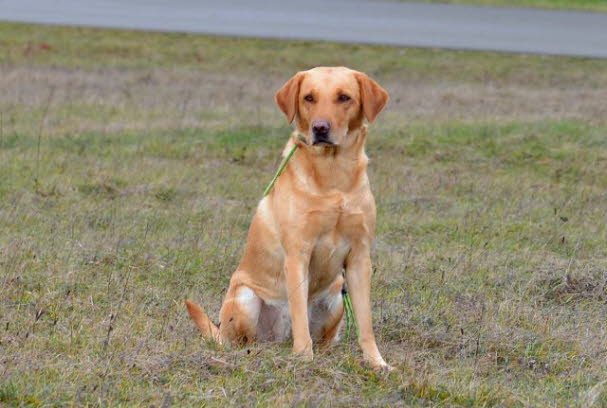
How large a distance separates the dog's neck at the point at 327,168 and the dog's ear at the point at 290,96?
16 centimetres

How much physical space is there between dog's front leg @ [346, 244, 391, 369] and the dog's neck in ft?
0.99

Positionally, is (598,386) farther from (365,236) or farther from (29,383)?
(29,383)

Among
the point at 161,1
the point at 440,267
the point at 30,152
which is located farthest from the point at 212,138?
the point at 161,1

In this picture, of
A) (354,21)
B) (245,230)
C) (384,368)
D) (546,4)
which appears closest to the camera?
(384,368)

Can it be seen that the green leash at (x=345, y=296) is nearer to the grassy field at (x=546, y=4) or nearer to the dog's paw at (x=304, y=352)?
the dog's paw at (x=304, y=352)

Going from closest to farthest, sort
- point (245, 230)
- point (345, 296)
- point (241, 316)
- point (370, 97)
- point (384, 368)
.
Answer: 1. point (384, 368)
2. point (370, 97)
3. point (241, 316)
4. point (345, 296)
5. point (245, 230)

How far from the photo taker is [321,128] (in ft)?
15.7

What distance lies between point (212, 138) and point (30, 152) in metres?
1.71

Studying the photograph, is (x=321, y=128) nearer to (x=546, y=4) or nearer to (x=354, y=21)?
(x=354, y=21)

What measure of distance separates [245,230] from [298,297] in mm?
2543

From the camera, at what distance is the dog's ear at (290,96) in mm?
4949

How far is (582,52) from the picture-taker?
16.0 m

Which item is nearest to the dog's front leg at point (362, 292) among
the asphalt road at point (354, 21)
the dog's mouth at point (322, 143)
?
the dog's mouth at point (322, 143)

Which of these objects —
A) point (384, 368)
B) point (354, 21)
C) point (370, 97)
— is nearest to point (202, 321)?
point (384, 368)
